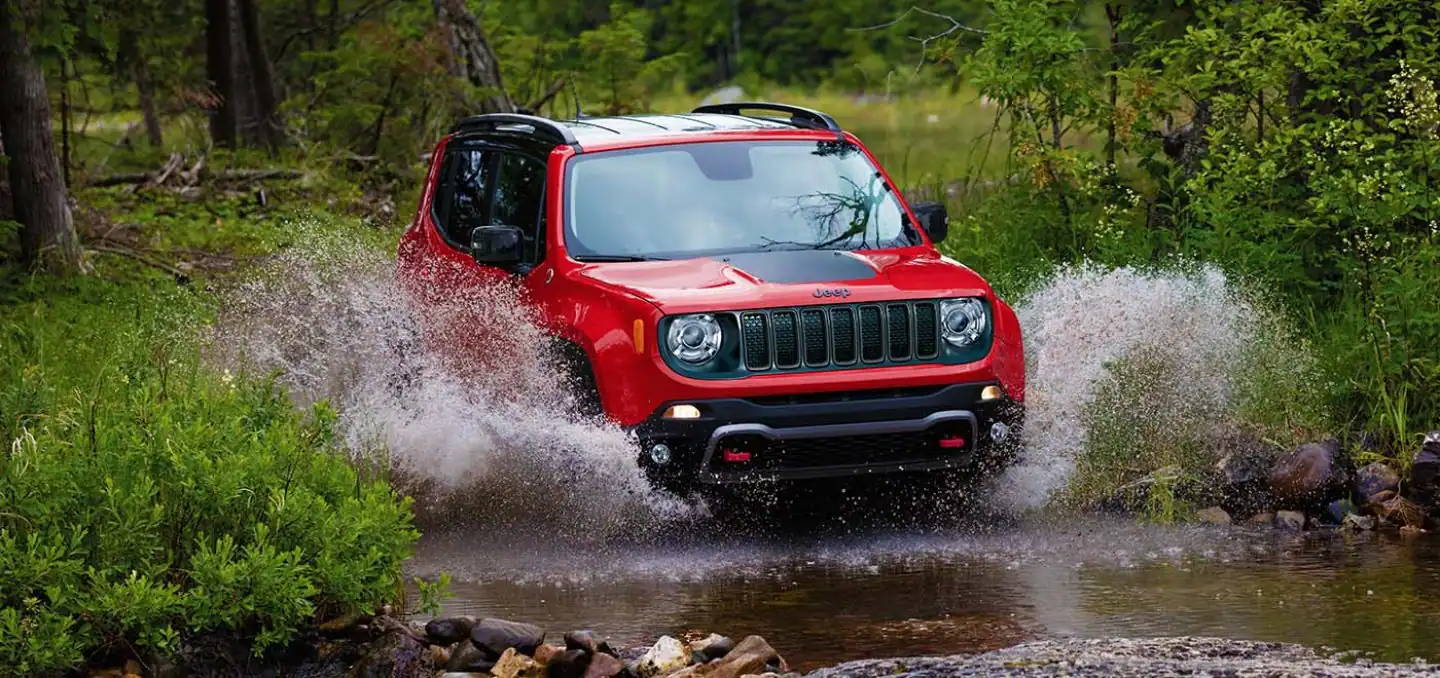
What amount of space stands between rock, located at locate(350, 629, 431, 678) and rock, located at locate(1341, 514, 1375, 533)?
4834mm

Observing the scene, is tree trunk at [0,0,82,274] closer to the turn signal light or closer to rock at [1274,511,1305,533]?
the turn signal light

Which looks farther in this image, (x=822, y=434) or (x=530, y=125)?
(x=530, y=125)

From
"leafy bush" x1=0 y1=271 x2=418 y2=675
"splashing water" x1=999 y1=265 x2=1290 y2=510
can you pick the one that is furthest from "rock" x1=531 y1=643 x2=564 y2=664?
"splashing water" x1=999 y1=265 x2=1290 y2=510

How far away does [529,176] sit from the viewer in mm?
10477

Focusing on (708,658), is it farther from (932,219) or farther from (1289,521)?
(932,219)

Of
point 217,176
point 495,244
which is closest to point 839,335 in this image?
point 495,244

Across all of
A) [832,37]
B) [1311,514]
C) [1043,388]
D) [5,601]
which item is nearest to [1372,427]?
[1311,514]

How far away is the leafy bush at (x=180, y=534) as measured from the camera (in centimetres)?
639

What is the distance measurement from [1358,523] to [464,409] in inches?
171

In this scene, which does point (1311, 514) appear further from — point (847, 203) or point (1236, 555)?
point (847, 203)

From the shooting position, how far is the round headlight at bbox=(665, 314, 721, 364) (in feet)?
29.2

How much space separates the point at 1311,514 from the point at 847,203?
2.78 m

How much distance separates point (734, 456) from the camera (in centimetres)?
891

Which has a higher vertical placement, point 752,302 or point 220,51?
point 220,51
